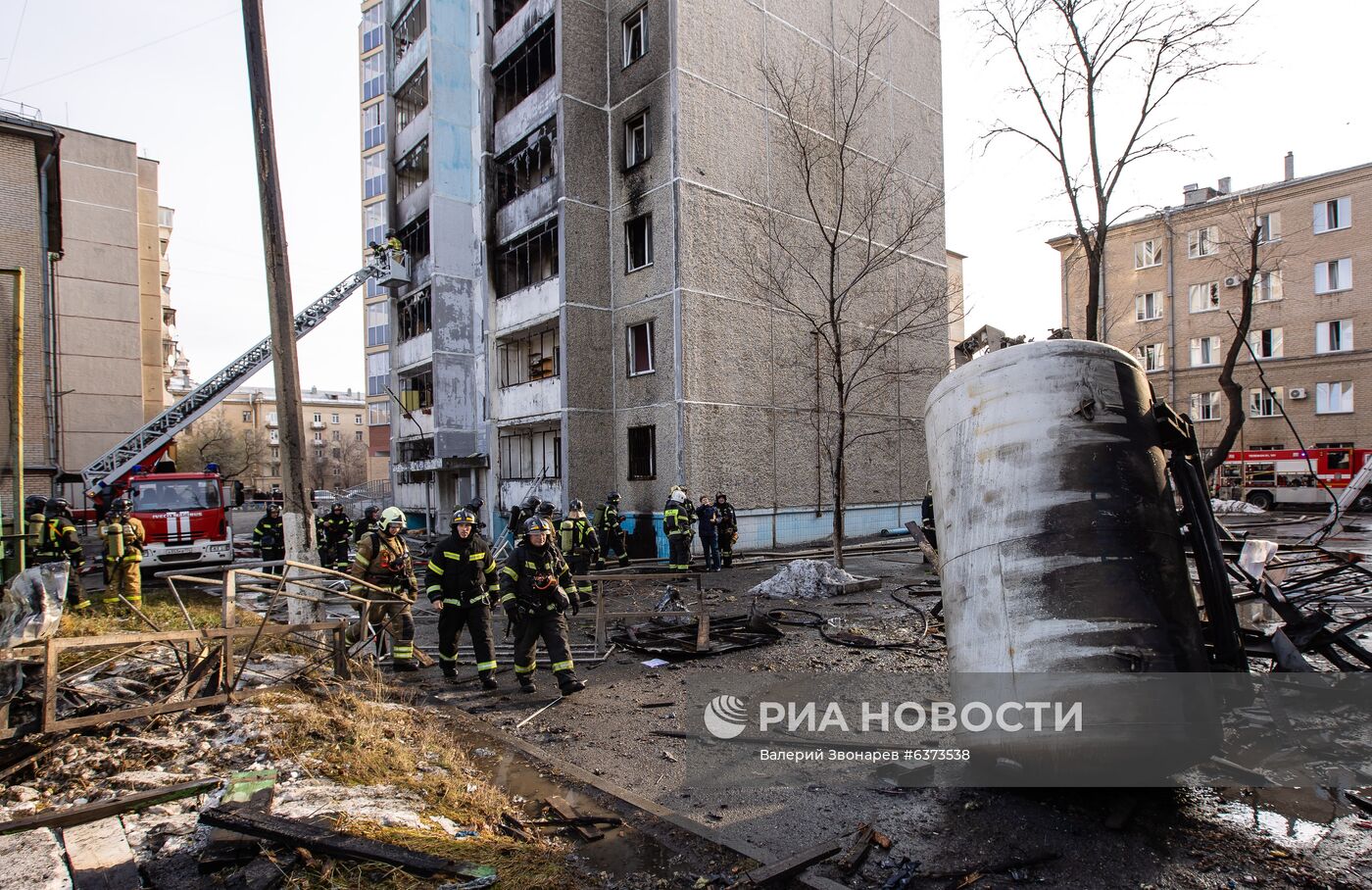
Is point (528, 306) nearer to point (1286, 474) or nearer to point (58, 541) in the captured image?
point (58, 541)

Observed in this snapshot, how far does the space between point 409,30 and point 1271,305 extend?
134 ft

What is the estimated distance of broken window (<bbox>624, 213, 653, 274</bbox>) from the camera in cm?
2019

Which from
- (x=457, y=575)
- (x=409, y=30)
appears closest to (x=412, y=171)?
(x=409, y=30)

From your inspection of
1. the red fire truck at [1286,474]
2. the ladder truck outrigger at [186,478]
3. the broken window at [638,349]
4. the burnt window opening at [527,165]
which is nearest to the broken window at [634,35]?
the burnt window opening at [527,165]

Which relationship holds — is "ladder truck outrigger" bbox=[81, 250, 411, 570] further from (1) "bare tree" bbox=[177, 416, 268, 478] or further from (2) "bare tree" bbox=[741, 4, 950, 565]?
(1) "bare tree" bbox=[177, 416, 268, 478]

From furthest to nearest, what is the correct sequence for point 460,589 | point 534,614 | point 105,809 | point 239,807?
1. point 460,589
2. point 534,614
3. point 105,809
4. point 239,807

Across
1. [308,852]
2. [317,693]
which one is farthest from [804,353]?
[308,852]

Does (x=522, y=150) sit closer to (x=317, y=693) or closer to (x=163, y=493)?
(x=163, y=493)

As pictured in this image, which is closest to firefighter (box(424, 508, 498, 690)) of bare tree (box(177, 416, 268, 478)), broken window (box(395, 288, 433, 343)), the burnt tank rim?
the burnt tank rim

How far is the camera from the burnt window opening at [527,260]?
21.6 metres

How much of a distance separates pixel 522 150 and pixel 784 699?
2056 centimetres

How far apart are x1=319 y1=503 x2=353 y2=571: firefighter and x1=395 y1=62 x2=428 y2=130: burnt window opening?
20101 mm

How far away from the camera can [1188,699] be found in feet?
13.5

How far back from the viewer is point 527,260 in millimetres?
22531
